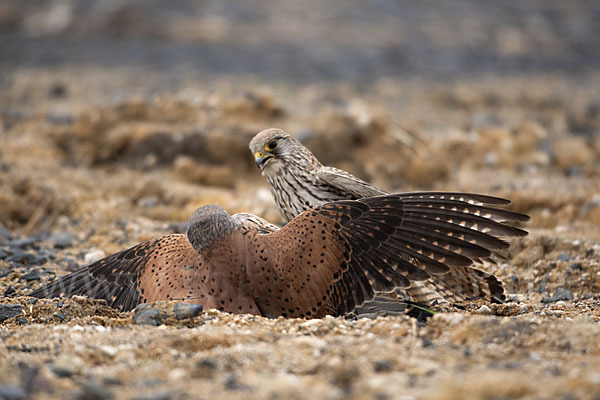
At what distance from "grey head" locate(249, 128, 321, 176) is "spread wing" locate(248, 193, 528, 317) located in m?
2.14

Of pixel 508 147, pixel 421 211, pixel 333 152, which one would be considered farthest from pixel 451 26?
pixel 421 211

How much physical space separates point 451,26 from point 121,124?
1516 cm

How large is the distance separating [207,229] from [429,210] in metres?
1.60

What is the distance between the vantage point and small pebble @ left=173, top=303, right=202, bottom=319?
13.8 ft

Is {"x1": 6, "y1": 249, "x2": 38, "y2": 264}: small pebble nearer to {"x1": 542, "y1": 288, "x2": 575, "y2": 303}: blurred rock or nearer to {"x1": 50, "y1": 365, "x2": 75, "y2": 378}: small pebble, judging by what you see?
{"x1": 50, "y1": 365, "x2": 75, "y2": 378}: small pebble

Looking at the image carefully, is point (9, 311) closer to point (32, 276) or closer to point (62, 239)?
point (32, 276)

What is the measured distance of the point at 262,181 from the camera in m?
10.2

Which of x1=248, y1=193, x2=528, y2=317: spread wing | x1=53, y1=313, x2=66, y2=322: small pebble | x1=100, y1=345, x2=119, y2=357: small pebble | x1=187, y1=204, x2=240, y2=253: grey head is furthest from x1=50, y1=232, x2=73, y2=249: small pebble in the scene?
x1=100, y1=345, x2=119, y2=357: small pebble

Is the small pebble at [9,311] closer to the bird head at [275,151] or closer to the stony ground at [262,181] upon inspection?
the stony ground at [262,181]

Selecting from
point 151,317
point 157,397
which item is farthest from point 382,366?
point 151,317

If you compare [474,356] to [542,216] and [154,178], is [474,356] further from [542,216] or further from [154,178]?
[154,178]

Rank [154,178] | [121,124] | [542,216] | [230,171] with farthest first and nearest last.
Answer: [121,124] < [230,171] < [154,178] < [542,216]

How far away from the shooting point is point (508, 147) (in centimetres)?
1130

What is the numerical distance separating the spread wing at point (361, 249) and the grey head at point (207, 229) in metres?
0.25
